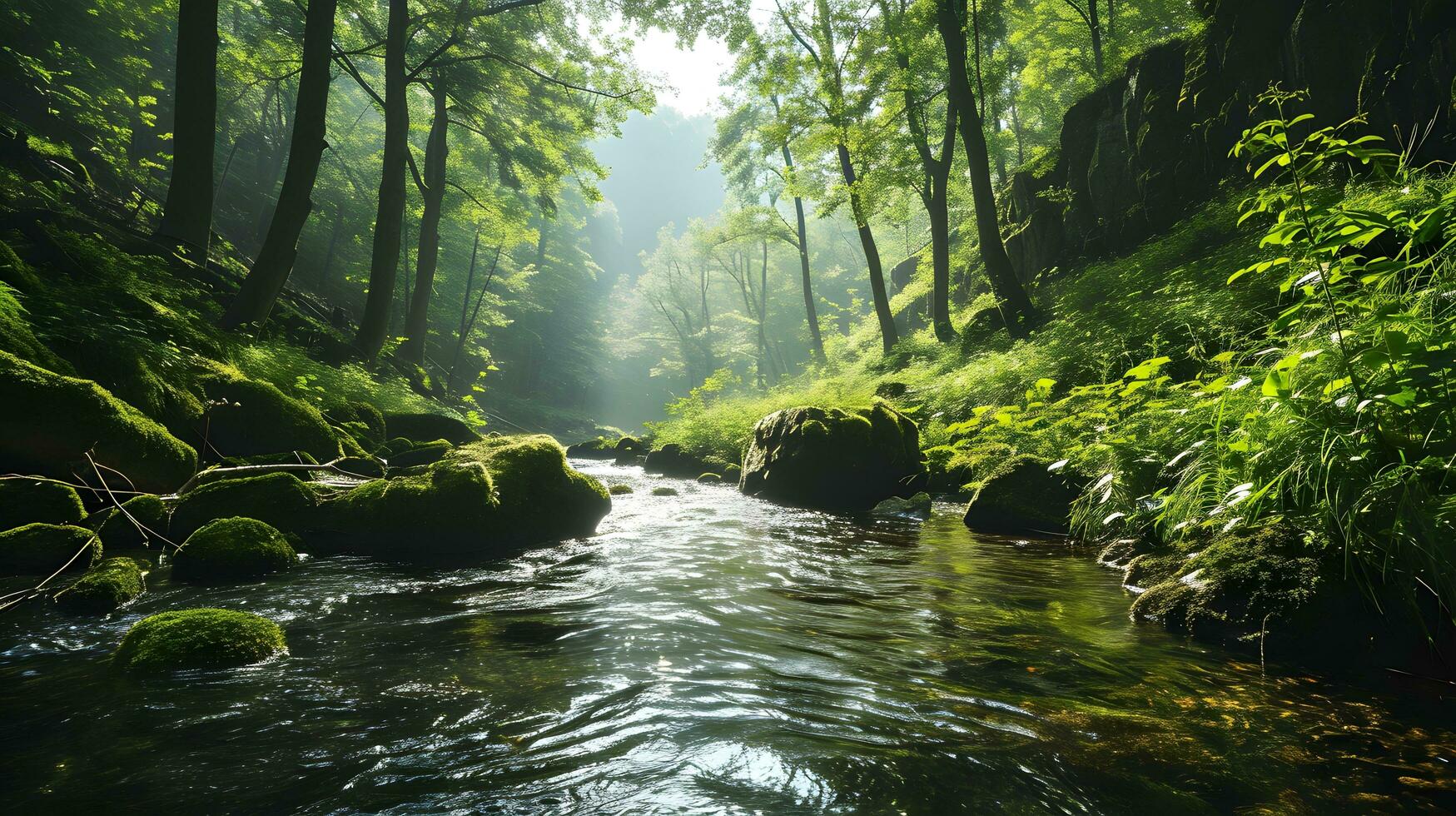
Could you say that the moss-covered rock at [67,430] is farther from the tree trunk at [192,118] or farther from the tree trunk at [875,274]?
the tree trunk at [875,274]

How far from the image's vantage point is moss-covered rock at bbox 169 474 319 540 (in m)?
5.07

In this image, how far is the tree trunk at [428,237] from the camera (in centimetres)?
1748

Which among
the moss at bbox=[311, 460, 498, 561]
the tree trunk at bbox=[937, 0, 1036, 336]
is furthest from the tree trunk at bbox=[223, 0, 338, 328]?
the tree trunk at bbox=[937, 0, 1036, 336]

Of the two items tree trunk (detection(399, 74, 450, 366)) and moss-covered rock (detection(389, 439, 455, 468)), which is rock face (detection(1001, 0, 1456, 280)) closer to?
moss-covered rock (detection(389, 439, 455, 468))

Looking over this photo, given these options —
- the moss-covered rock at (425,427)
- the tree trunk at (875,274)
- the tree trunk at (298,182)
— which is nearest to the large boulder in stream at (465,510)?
the moss-covered rock at (425,427)

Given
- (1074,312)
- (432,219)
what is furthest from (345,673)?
(432,219)

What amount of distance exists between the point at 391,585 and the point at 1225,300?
32.3 feet

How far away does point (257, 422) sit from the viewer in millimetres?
7215

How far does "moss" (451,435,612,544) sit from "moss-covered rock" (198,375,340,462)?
186 cm

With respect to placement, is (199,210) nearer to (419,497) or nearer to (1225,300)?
(419,497)

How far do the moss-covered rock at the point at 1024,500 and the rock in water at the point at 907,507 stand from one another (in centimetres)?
112

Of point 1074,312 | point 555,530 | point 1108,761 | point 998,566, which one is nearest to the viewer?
point 1108,761

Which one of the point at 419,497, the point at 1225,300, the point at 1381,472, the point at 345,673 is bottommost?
the point at 345,673

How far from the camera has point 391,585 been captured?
4.63 meters
